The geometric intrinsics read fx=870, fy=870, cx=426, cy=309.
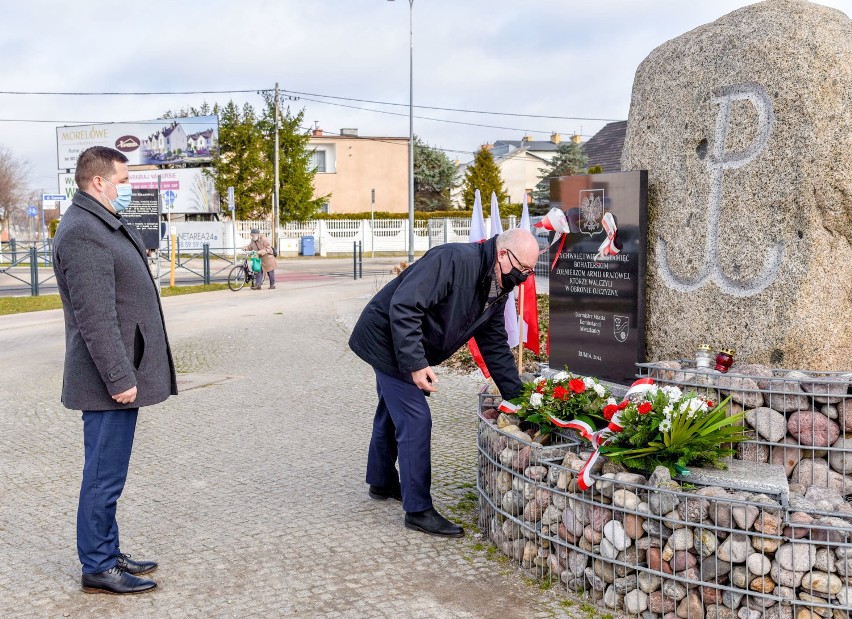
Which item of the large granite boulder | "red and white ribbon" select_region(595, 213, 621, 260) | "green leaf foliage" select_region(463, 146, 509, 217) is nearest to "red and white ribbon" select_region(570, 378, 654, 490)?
the large granite boulder

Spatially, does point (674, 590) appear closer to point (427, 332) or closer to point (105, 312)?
point (427, 332)

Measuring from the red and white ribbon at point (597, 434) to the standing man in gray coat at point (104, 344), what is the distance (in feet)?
6.49

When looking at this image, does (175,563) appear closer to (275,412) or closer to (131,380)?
(131,380)

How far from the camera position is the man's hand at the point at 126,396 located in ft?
12.7

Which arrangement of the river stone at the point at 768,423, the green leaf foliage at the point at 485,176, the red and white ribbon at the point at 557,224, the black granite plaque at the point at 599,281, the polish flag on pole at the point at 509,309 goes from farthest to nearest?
the green leaf foliage at the point at 485,176
the polish flag on pole at the point at 509,309
the red and white ribbon at the point at 557,224
the black granite plaque at the point at 599,281
the river stone at the point at 768,423

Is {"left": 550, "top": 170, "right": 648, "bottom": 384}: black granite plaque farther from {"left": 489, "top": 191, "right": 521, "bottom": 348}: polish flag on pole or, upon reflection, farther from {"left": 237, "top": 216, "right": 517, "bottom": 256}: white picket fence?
{"left": 237, "top": 216, "right": 517, "bottom": 256}: white picket fence

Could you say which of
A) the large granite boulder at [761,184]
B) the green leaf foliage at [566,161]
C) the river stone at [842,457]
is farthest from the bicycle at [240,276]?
the green leaf foliage at [566,161]

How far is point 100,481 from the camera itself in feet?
13.0

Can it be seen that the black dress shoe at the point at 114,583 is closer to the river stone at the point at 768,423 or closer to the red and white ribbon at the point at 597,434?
the red and white ribbon at the point at 597,434

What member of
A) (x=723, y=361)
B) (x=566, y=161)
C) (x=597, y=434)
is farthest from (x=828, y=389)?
(x=566, y=161)

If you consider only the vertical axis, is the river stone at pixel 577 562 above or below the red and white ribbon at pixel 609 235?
below

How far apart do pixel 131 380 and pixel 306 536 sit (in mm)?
1440

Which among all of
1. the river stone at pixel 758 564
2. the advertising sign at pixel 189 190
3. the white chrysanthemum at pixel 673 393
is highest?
the advertising sign at pixel 189 190

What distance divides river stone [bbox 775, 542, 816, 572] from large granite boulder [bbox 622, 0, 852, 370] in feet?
6.30
